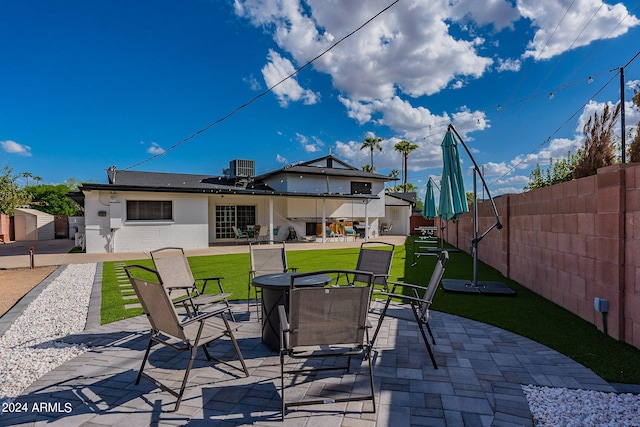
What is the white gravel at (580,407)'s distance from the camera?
7.51ft

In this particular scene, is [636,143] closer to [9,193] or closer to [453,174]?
[453,174]

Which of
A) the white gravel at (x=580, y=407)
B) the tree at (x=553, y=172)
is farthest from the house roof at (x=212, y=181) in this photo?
the white gravel at (x=580, y=407)

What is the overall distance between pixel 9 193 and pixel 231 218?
16.9m

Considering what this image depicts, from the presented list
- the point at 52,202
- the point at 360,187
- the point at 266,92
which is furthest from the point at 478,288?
the point at 52,202

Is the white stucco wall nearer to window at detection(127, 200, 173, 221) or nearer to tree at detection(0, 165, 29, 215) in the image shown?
window at detection(127, 200, 173, 221)

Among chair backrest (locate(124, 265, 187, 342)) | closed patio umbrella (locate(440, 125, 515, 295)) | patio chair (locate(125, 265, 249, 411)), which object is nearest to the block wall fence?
closed patio umbrella (locate(440, 125, 515, 295))

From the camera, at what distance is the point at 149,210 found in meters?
15.7

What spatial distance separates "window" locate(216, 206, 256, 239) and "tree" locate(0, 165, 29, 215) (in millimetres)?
15836

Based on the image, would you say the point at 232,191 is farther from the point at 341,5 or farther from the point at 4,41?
the point at 341,5

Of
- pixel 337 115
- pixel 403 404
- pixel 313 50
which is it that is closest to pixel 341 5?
pixel 313 50

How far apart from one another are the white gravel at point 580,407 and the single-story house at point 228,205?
50.5 feet

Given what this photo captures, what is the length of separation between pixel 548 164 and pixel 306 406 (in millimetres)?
24358

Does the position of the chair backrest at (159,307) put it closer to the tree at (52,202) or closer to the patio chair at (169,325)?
the patio chair at (169,325)

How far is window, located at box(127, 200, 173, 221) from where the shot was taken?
1528 cm
